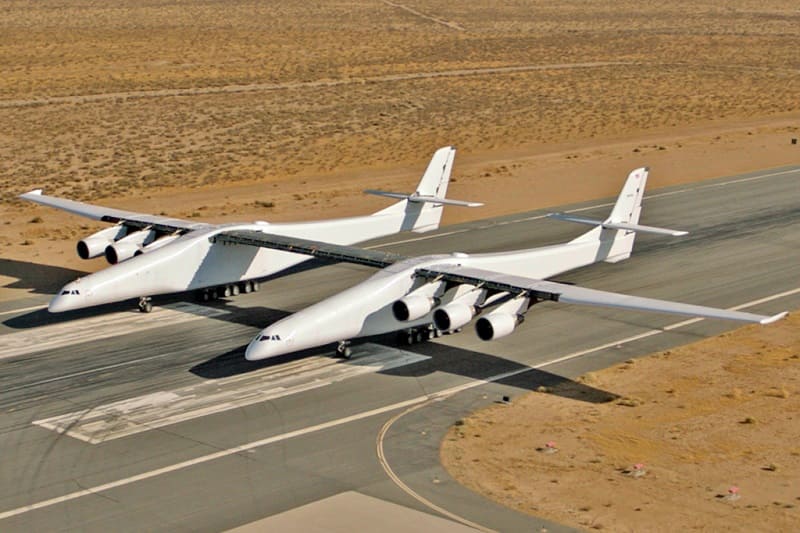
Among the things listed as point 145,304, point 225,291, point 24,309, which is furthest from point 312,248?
point 24,309

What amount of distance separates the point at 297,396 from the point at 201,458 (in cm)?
531

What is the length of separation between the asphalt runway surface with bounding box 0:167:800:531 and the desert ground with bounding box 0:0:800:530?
7.34 ft

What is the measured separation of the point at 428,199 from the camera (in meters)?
53.2

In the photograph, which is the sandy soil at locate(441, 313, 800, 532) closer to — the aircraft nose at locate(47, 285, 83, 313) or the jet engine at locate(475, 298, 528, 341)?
the jet engine at locate(475, 298, 528, 341)

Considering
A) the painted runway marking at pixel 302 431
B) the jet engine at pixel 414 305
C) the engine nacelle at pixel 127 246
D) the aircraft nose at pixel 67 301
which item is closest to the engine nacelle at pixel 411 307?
the jet engine at pixel 414 305

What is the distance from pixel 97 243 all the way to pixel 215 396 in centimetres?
1473

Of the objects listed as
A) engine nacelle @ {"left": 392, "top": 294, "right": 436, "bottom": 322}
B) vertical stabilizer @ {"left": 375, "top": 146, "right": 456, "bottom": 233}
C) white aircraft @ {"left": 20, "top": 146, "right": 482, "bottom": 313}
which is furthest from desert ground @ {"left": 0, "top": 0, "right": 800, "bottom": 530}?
vertical stabilizer @ {"left": 375, "top": 146, "right": 456, "bottom": 233}

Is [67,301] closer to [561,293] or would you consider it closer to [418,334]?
[418,334]

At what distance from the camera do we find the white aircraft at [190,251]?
43.9 metres

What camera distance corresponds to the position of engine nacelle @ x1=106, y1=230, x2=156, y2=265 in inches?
1880

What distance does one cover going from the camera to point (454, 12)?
634ft

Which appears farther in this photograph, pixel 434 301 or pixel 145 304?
pixel 145 304

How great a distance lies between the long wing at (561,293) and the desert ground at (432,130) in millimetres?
2657

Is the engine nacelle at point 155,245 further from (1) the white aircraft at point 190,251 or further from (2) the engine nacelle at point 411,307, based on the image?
(2) the engine nacelle at point 411,307
